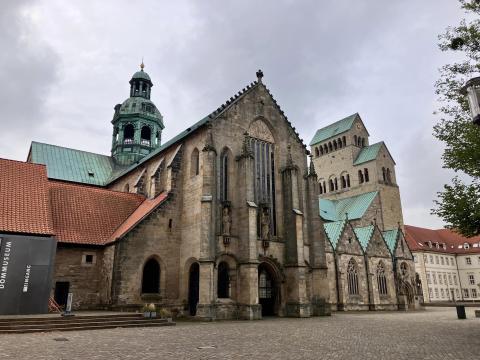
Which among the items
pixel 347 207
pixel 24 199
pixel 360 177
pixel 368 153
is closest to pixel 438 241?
pixel 360 177

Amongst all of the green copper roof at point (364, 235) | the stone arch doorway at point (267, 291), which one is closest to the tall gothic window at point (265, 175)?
the stone arch doorway at point (267, 291)

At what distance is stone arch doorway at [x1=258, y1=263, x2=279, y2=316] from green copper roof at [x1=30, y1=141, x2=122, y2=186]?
22945mm

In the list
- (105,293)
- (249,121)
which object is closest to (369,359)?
(105,293)

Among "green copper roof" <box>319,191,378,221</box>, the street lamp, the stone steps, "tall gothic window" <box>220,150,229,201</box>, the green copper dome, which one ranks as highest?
the green copper dome

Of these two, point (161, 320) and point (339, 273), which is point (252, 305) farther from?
point (339, 273)

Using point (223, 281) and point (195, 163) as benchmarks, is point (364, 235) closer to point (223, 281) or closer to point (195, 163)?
point (223, 281)

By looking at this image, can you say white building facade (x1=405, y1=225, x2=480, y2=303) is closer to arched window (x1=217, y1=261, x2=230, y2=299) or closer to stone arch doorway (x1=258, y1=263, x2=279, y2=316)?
stone arch doorway (x1=258, y1=263, x2=279, y2=316)

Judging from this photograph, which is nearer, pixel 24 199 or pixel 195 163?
pixel 24 199

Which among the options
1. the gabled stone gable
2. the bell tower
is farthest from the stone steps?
the bell tower

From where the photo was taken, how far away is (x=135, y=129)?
4569cm

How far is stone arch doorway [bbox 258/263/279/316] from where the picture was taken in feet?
91.9

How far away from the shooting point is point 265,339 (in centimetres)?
1396

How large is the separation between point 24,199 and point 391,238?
39165 millimetres

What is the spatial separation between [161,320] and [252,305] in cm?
626
